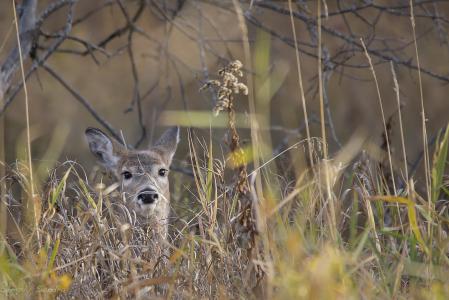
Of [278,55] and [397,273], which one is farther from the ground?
[278,55]

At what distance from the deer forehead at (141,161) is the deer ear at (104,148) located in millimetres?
160

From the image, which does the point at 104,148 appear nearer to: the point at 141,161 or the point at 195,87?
the point at 141,161

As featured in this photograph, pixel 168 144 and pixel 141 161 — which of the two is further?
pixel 168 144

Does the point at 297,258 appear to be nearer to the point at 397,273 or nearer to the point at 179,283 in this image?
the point at 397,273

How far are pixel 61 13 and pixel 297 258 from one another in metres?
12.8

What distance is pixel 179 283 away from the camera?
4.63 meters

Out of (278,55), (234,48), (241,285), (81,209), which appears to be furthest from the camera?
(234,48)

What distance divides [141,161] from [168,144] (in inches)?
26.8

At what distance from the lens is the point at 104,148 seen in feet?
29.3

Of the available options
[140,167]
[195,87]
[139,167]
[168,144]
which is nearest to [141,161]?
[139,167]

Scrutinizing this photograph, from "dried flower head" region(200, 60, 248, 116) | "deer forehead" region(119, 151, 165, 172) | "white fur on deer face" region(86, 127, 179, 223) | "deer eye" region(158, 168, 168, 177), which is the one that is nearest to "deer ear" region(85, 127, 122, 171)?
"white fur on deer face" region(86, 127, 179, 223)

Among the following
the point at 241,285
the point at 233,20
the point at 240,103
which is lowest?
the point at 241,285

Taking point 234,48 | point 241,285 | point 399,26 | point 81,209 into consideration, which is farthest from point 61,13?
point 241,285

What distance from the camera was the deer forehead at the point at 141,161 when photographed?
8.45 m
